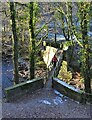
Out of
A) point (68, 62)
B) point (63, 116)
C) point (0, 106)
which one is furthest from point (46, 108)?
point (68, 62)

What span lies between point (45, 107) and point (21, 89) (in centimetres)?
231

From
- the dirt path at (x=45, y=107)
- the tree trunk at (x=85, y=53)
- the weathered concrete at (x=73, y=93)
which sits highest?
the tree trunk at (x=85, y=53)

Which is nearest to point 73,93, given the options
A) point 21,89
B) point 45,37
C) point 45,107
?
point 45,107

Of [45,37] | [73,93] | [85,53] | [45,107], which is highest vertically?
[85,53]

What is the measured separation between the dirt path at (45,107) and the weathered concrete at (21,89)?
325 mm

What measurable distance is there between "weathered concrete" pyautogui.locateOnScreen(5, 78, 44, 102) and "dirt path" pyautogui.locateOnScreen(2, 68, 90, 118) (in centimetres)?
33

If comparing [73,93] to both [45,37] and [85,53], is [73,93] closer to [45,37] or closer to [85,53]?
[85,53]

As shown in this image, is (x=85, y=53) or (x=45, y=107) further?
(x=85, y=53)

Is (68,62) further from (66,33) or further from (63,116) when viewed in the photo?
(63,116)

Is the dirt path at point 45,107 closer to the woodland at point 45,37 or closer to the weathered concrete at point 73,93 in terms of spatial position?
the weathered concrete at point 73,93

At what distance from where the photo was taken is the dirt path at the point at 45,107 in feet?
47.3

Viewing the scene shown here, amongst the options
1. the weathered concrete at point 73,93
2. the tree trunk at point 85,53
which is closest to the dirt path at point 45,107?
the weathered concrete at point 73,93

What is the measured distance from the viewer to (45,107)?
49.9 feet

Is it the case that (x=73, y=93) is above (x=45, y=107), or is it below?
above
